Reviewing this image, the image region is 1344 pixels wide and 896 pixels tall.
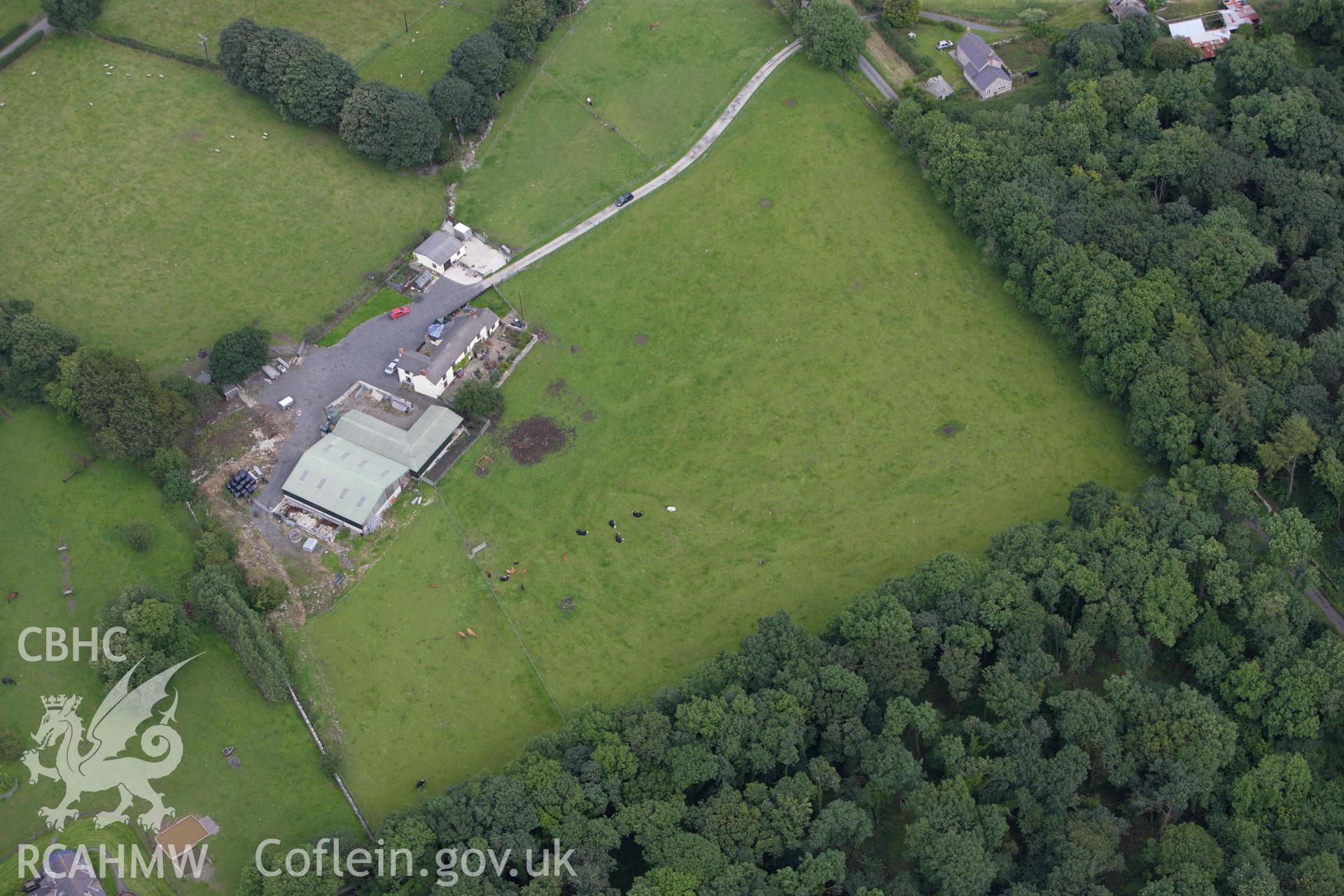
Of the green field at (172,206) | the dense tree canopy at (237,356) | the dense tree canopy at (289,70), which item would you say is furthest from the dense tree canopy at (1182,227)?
the dense tree canopy at (237,356)

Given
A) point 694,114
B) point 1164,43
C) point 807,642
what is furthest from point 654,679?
point 1164,43

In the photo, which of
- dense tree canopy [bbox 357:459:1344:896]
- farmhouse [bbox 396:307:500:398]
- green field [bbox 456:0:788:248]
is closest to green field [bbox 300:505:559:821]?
dense tree canopy [bbox 357:459:1344:896]

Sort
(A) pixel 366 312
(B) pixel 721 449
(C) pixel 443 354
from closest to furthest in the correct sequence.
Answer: (B) pixel 721 449, (C) pixel 443 354, (A) pixel 366 312

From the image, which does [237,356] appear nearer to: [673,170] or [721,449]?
[721,449]

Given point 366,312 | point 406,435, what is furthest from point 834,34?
point 406,435

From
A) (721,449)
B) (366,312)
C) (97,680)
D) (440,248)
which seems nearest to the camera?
(97,680)

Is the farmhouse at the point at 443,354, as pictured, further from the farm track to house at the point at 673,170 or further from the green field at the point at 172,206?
the green field at the point at 172,206

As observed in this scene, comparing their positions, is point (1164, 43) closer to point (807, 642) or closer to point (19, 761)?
point (807, 642)

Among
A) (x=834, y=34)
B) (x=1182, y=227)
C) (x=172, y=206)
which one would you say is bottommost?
(x=172, y=206)
